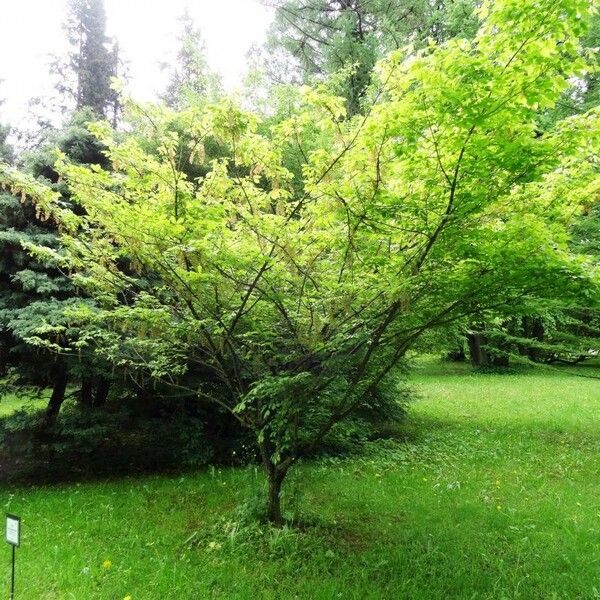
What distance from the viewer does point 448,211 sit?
2.68 m

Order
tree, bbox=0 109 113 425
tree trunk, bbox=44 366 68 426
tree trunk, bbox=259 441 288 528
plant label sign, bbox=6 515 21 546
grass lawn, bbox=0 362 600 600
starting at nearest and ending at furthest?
plant label sign, bbox=6 515 21 546
grass lawn, bbox=0 362 600 600
tree trunk, bbox=259 441 288 528
tree, bbox=0 109 113 425
tree trunk, bbox=44 366 68 426

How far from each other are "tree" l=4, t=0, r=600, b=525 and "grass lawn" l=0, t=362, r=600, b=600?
2.98 feet

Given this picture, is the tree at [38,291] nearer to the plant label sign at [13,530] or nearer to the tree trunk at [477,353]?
the plant label sign at [13,530]

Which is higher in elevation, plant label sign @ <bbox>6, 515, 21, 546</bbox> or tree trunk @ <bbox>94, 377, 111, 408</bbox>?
tree trunk @ <bbox>94, 377, 111, 408</bbox>

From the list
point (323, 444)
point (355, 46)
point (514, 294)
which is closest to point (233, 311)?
point (514, 294)

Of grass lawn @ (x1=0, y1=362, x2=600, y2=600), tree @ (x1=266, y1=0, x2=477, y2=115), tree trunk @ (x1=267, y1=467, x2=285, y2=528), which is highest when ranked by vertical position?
tree @ (x1=266, y1=0, x2=477, y2=115)

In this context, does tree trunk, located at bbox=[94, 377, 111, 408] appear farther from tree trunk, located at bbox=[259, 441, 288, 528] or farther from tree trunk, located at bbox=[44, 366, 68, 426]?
tree trunk, located at bbox=[259, 441, 288, 528]

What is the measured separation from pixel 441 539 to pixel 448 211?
3.11 m

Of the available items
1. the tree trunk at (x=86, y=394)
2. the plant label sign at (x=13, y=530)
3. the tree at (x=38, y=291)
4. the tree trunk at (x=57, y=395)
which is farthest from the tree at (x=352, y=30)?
the plant label sign at (x=13, y=530)

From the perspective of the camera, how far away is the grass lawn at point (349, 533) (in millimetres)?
3438

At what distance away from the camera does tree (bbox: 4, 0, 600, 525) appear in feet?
7.64

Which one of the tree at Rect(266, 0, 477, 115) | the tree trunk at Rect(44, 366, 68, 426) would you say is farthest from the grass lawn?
the tree at Rect(266, 0, 477, 115)

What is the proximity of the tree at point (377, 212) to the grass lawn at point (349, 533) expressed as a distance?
91 centimetres

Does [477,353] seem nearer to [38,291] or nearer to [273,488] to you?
Result: [273,488]
